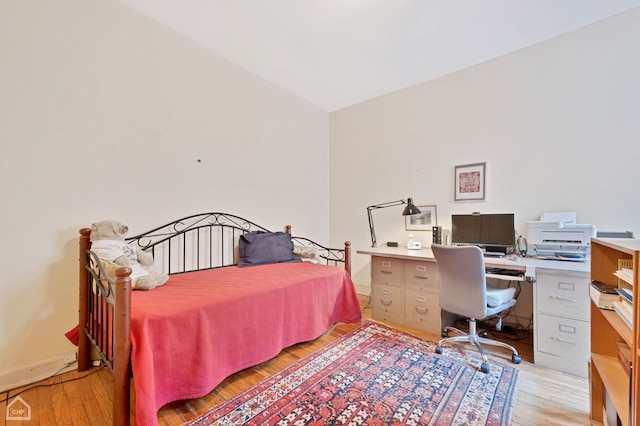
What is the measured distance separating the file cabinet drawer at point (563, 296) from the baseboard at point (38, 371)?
3280 mm

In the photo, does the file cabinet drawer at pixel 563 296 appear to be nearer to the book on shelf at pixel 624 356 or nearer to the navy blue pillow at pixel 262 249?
the book on shelf at pixel 624 356

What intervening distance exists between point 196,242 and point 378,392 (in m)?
1.96

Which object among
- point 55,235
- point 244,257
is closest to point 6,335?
point 55,235

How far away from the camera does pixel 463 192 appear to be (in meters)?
2.76

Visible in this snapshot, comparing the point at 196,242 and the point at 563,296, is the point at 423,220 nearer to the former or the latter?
the point at 563,296

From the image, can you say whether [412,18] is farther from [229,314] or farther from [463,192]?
[229,314]

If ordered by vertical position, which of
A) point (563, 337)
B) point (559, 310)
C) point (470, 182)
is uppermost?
point (470, 182)

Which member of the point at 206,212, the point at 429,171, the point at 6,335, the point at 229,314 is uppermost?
the point at 429,171

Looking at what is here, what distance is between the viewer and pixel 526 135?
2.43 metres

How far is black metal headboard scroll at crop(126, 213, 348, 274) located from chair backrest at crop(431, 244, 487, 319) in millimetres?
1967

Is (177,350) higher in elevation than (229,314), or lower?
lower

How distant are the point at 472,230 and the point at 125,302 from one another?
8.98 feet


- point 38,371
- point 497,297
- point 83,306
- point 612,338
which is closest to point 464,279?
point 497,297

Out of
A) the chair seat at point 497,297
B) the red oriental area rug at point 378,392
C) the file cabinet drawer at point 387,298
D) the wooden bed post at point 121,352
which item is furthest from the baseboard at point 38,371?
A: the chair seat at point 497,297
